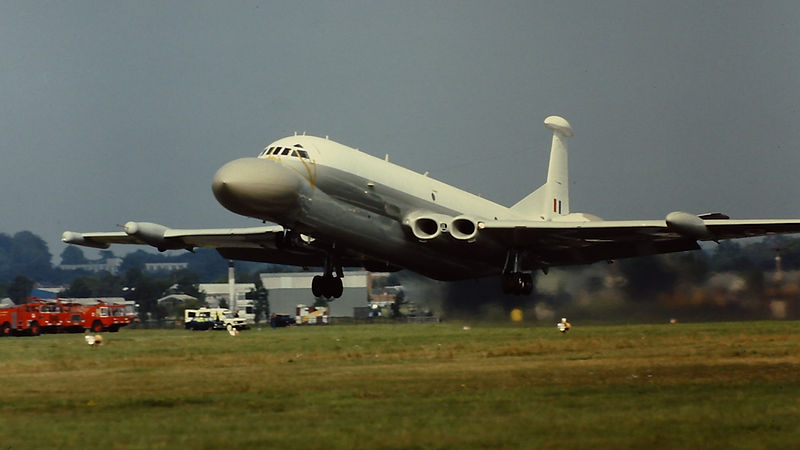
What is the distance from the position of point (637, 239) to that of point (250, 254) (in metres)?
10.8

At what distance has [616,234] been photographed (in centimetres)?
2811

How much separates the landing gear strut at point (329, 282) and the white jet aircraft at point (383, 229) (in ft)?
0.10

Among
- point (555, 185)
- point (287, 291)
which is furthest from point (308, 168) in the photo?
point (287, 291)

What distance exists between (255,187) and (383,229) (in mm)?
4137

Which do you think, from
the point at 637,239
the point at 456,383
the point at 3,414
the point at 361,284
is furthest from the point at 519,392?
the point at 361,284

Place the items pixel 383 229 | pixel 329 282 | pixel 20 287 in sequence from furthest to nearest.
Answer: pixel 20 287 → pixel 329 282 → pixel 383 229

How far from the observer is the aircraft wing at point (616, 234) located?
2638 centimetres

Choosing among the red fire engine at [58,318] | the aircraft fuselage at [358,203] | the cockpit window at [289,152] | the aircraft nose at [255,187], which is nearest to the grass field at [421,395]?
the aircraft fuselage at [358,203]

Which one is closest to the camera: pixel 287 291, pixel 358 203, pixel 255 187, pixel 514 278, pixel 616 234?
pixel 255 187

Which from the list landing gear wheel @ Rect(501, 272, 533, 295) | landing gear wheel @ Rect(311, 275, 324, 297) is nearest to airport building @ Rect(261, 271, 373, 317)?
landing gear wheel @ Rect(311, 275, 324, 297)

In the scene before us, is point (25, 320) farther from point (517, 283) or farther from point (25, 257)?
point (25, 257)

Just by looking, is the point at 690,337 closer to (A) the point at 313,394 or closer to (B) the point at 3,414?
(A) the point at 313,394

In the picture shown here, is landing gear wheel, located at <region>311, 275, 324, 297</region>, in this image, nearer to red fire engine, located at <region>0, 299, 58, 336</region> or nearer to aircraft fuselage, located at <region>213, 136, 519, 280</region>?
aircraft fuselage, located at <region>213, 136, 519, 280</region>

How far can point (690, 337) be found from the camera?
26156 millimetres
